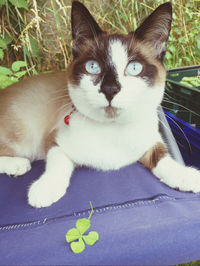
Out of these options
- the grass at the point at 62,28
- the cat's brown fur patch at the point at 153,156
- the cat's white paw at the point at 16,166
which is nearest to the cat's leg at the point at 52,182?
the cat's white paw at the point at 16,166

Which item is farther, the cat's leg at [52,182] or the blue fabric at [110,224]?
the cat's leg at [52,182]

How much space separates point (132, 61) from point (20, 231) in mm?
731

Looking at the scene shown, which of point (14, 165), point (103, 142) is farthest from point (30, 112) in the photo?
point (103, 142)

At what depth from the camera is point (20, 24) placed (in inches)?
76.5

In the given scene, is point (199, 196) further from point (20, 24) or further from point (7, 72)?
point (20, 24)

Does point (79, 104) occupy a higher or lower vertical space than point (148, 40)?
lower

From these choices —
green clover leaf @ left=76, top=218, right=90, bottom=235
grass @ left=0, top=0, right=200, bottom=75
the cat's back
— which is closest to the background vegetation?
grass @ left=0, top=0, right=200, bottom=75

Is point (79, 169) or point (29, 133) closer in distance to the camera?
point (79, 169)

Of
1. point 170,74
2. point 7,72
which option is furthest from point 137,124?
point 7,72

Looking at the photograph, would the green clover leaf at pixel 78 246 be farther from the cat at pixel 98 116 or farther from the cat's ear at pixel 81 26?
the cat's ear at pixel 81 26

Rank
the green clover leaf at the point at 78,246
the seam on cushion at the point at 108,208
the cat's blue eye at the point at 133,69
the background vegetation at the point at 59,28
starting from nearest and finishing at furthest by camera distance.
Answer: the green clover leaf at the point at 78,246 < the seam on cushion at the point at 108,208 < the cat's blue eye at the point at 133,69 < the background vegetation at the point at 59,28

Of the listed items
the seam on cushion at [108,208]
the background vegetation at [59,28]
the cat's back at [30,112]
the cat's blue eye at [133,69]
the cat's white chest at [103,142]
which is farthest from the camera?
the background vegetation at [59,28]

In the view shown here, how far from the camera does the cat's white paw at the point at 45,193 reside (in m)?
0.91

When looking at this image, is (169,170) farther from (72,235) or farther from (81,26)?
(81,26)
